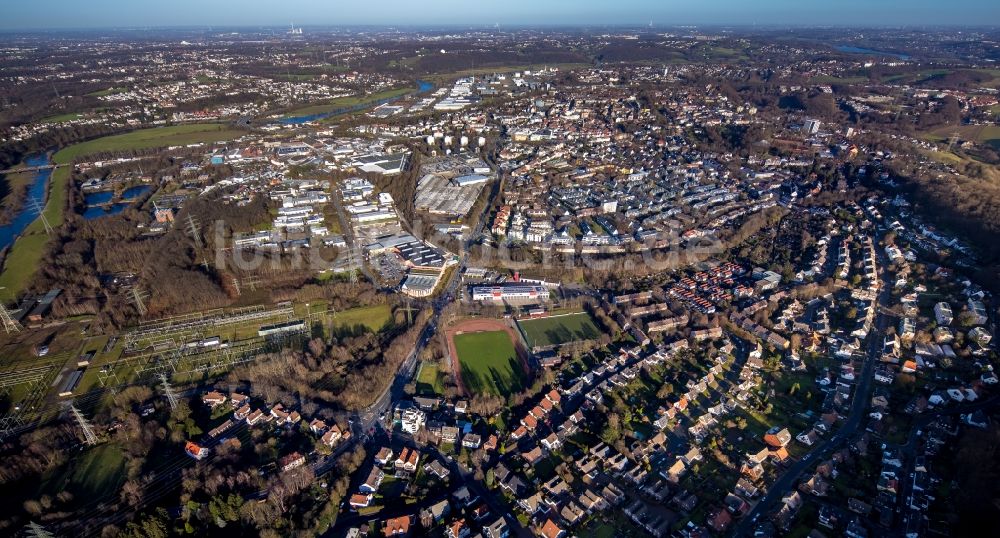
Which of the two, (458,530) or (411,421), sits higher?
(411,421)

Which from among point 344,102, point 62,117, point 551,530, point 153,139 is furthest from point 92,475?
point 62,117

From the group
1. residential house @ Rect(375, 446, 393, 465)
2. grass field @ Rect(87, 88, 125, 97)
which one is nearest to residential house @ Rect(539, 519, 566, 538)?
residential house @ Rect(375, 446, 393, 465)

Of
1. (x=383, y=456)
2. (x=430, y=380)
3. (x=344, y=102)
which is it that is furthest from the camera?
(x=344, y=102)

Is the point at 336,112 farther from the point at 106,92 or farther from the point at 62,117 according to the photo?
the point at 106,92

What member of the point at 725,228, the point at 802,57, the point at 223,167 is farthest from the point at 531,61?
the point at 725,228

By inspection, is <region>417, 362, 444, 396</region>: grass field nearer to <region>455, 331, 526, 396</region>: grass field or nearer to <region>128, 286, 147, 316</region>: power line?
<region>455, 331, 526, 396</region>: grass field

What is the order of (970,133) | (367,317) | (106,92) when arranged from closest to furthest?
(367,317) → (970,133) → (106,92)
